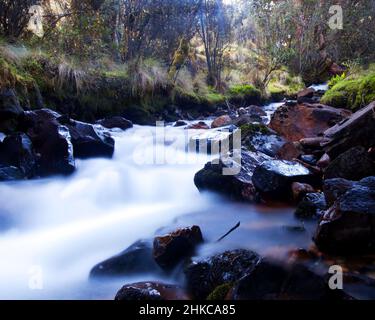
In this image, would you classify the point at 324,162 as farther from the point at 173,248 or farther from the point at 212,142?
the point at 173,248

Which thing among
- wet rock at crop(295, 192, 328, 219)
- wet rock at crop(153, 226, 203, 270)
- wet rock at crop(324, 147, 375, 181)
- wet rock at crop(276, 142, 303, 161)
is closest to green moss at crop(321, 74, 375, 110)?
wet rock at crop(276, 142, 303, 161)

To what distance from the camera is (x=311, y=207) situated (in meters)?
3.43

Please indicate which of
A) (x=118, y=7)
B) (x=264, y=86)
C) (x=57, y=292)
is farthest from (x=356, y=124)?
(x=264, y=86)

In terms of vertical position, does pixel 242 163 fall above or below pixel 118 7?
below

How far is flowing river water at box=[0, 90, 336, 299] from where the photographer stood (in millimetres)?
2924

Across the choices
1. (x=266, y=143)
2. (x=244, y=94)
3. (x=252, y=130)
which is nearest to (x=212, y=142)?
(x=252, y=130)

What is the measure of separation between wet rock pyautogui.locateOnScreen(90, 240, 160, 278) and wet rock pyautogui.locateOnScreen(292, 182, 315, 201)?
1.62 metres

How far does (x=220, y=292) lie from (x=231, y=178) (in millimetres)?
2136

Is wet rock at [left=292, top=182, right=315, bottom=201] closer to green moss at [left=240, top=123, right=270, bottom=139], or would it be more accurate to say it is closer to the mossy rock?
green moss at [left=240, top=123, right=270, bottom=139]

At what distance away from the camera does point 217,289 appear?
7.41 feet

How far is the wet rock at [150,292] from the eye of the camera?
233 cm
